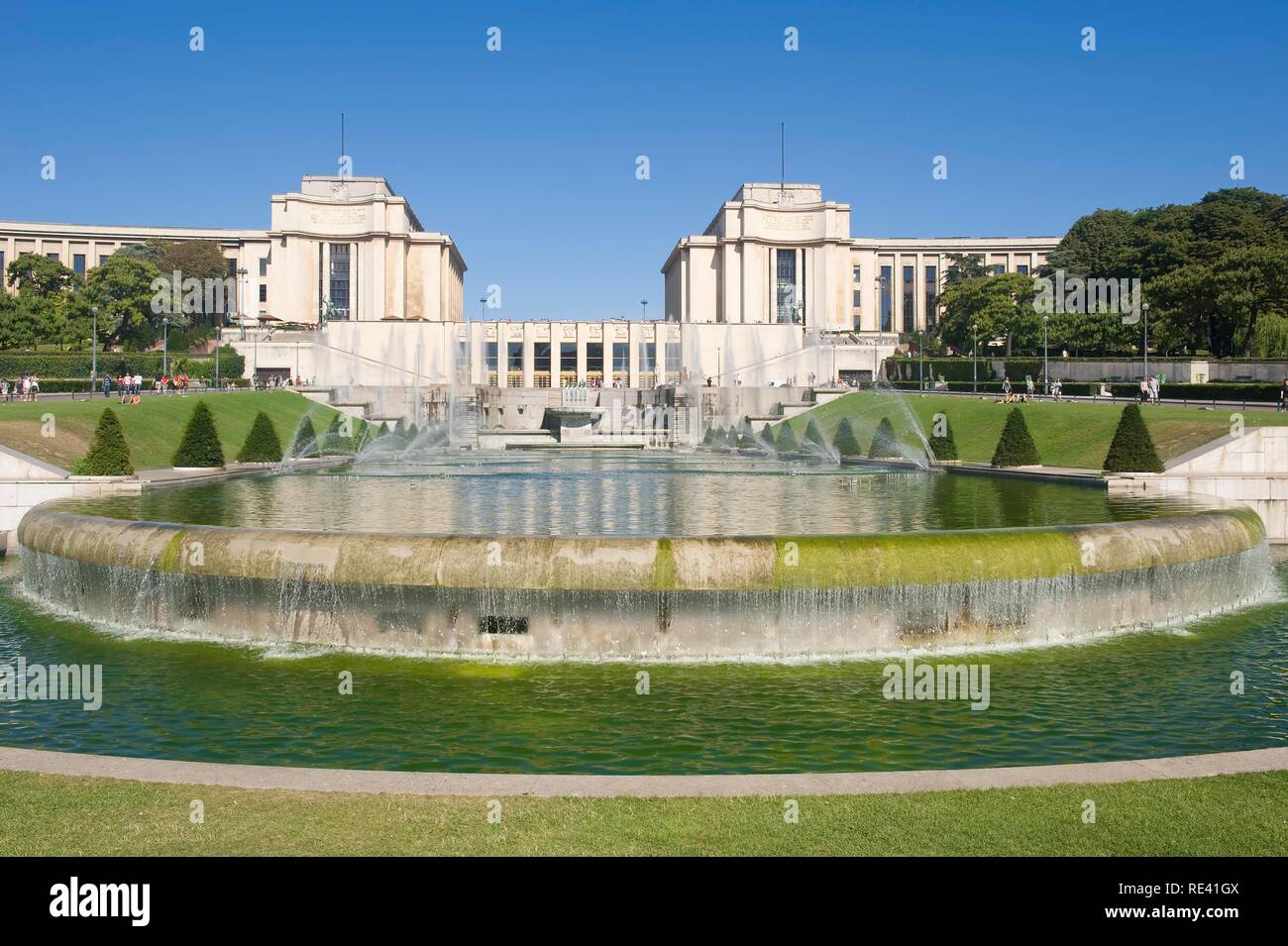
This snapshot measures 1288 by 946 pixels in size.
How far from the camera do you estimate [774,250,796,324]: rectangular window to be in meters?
123

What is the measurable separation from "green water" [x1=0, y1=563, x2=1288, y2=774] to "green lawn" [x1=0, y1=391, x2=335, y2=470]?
22.4 m

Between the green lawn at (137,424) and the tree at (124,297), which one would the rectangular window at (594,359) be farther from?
the green lawn at (137,424)

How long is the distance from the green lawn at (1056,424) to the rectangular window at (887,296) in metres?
82.6

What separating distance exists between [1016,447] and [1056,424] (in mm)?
12381

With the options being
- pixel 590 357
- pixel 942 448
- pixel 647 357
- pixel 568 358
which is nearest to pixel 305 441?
pixel 942 448

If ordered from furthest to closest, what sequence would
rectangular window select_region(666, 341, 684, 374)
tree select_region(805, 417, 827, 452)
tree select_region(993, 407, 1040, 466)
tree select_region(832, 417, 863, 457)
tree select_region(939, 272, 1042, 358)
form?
rectangular window select_region(666, 341, 684, 374) → tree select_region(939, 272, 1042, 358) → tree select_region(805, 417, 827, 452) → tree select_region(832, 417, 863, 457) → tree select_region(993, 407, 1040, 466)

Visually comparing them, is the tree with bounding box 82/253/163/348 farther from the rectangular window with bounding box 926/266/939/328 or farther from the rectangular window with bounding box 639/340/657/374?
the rectangular window with bounding box 926/266/939/328

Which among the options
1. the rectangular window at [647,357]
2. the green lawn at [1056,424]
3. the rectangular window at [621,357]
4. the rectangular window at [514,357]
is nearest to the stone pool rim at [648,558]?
the green lawn at [1056,424]

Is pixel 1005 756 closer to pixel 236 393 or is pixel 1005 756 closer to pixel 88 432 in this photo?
pixel 88 432

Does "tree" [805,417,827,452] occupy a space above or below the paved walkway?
above

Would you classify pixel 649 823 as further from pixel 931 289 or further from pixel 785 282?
pixel 931 289

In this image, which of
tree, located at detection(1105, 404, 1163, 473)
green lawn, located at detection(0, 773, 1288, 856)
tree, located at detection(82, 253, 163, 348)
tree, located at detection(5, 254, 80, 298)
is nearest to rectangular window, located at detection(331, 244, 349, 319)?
tree, located at detection(82, 253, 163, 348)
